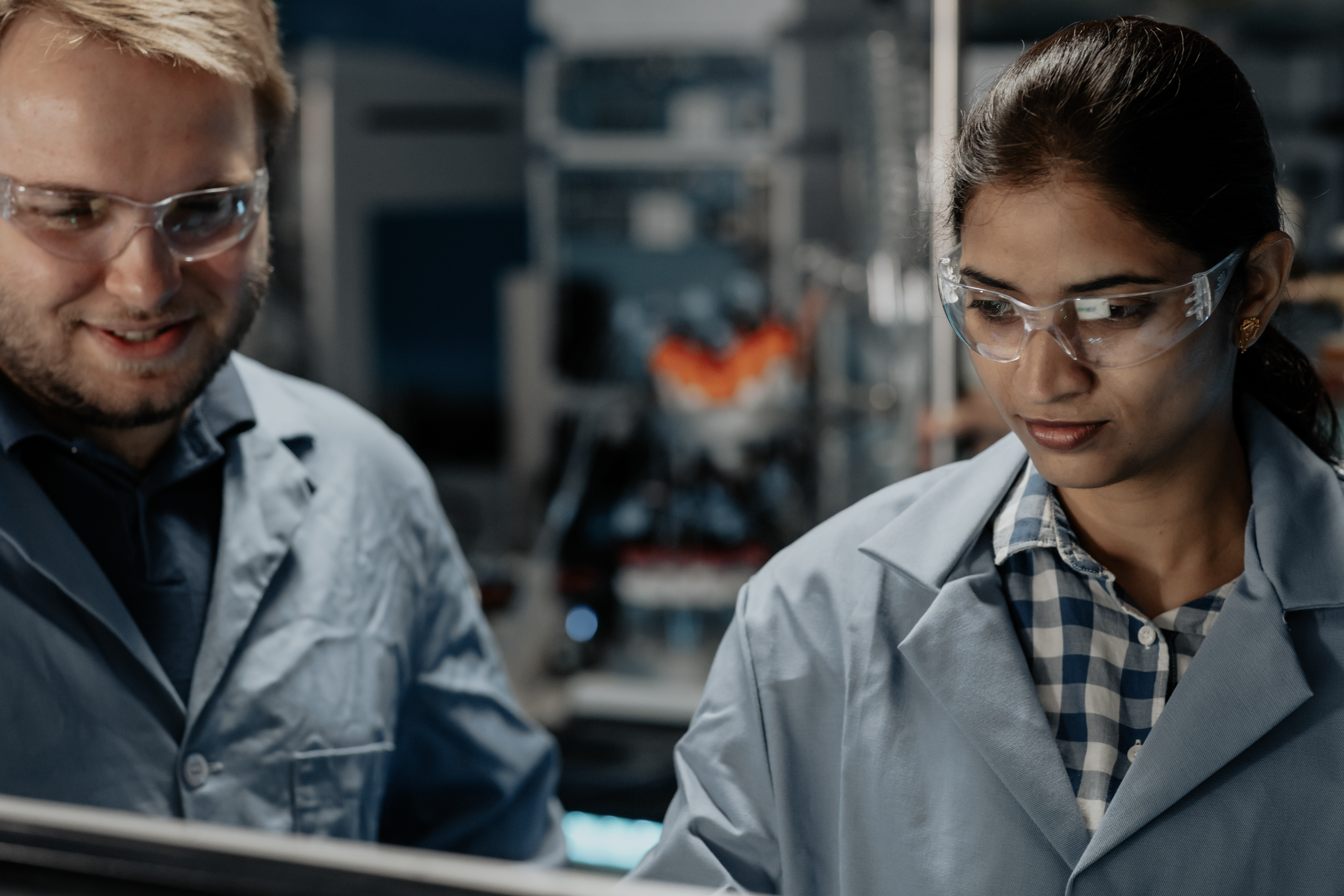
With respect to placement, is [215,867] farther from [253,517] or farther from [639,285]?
[639,285]

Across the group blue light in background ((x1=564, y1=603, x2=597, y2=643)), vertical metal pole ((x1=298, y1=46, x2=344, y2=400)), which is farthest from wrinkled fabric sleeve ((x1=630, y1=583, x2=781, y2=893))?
vertical metal pole ((x1=298, y1=46, x2=344, y2=400))

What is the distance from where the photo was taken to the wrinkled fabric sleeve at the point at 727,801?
3.35ft

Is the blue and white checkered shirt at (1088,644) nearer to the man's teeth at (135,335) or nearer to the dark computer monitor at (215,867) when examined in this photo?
the dark computer monitor at (215,867)

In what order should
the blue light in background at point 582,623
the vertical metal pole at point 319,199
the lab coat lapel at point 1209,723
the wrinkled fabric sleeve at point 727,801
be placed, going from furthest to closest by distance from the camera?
1. the vertical metal pole at point 319,199
2. the blue light in background at point 582,623
3. the wrinkled fabric sleeve at point 727,801
4. the lab coat lapel at point 1209,723

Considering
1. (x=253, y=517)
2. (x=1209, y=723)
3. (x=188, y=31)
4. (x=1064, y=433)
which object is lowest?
(x=1209, y=723)

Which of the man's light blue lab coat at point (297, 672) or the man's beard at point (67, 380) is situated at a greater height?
the man's beard at point (67, 380)

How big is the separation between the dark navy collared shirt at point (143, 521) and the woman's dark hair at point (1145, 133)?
876 millimetres

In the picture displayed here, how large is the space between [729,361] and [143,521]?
234 cm

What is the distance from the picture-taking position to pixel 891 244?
278 centimetres

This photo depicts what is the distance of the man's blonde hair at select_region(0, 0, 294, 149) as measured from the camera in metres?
1.11

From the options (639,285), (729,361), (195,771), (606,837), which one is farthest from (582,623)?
(195,771)

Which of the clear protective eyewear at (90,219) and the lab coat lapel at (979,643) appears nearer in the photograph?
the lab coat lapel at (979,643)

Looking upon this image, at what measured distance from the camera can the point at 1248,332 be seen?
39.7 inches

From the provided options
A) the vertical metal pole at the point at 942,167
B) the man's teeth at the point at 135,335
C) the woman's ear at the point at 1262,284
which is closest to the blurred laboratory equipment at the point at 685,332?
the vertical metal pole at the point at 942,167
